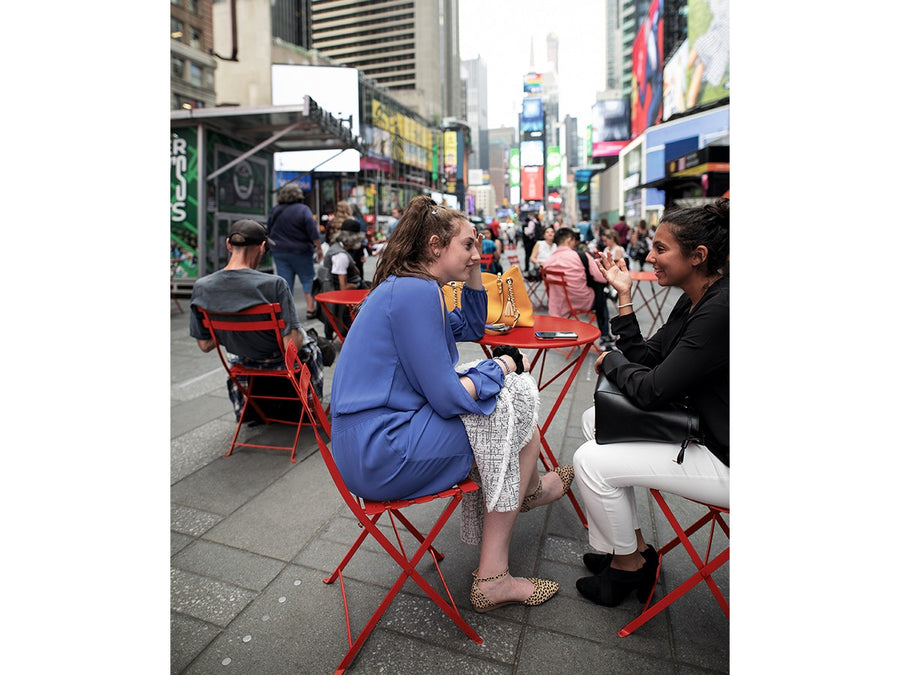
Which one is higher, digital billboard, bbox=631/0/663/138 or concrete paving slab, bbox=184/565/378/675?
digital billboard, bbox=631/0/663/138

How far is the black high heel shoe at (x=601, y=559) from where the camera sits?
230 cm

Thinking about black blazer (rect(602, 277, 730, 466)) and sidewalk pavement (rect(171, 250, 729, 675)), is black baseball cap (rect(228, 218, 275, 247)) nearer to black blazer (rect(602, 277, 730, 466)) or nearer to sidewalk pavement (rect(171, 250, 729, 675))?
sidewalk pavement (rect(171, 250, 729, 675))

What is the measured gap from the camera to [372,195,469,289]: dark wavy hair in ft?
7.08

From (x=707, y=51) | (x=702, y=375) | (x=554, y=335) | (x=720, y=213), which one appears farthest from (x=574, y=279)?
(x=707, y=51)

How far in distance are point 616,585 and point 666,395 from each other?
0.82 metres

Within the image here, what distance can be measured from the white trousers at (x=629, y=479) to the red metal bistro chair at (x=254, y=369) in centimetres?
184

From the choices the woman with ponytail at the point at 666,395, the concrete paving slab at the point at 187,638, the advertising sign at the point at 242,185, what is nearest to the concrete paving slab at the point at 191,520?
the concrete paving slab at the point at 187,638

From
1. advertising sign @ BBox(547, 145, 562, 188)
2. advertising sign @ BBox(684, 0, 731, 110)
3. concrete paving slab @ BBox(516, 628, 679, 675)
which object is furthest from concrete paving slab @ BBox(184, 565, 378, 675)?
advertising sign @ BBox(547, 145, 562, 188)

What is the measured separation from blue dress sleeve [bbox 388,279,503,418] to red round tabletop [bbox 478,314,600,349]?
2.71ft

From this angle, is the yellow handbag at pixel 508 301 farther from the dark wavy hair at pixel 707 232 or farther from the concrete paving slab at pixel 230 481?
the concrete paving slab at pixel 230 481

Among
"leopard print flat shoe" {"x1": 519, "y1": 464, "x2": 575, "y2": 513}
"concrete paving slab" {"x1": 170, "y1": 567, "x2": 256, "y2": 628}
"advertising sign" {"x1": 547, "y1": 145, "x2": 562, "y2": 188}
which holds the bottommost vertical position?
"concrete paving slab" {"x1": 170, "y1": 567, "x2": 256, "y2": 628}
